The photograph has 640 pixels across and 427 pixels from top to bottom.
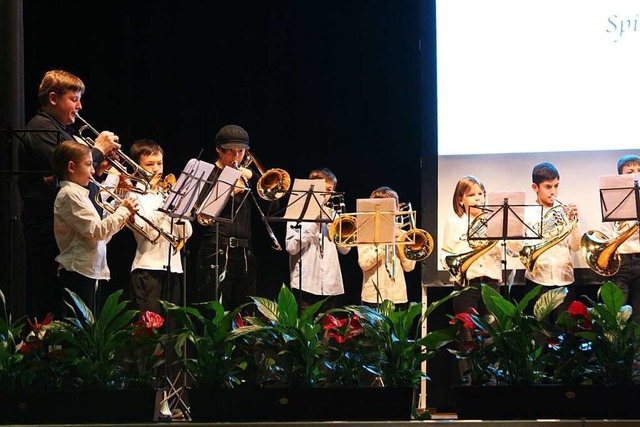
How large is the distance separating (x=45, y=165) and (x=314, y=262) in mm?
2379

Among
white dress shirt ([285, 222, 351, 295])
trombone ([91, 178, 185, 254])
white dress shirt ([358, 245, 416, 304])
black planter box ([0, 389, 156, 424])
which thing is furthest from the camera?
white dress shirt ([285, 222, 351, 295])

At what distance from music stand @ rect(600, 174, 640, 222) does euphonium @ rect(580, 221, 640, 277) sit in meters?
0.67

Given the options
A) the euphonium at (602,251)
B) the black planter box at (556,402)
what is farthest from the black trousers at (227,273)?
the black planter box at (556,402)

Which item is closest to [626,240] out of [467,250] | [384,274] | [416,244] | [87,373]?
[467,250]

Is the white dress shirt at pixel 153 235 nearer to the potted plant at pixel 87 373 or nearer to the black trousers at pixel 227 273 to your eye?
the black trousers at pixel 227 273

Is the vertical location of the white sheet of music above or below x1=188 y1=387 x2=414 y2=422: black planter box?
above

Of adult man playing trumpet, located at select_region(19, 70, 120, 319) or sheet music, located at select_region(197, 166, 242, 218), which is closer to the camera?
adult man playing trumpet, located at select_region(19, 70, 120, 319)

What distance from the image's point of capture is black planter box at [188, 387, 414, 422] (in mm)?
3434

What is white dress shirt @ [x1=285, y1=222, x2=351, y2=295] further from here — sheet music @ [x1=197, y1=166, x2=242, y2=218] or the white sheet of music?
sheet music @ [x1=197, y1=166, x2=242, y2=218]

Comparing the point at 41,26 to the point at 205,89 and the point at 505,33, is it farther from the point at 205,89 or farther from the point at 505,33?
the point at 505,33

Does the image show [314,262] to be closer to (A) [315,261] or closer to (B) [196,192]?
(A) [315,261]

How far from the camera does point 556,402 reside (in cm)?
→ 338

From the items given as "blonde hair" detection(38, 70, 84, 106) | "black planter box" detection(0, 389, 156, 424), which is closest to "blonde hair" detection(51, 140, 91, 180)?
"blonde hair" detection(38, 70, 84, 106)

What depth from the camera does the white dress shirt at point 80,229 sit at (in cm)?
453
